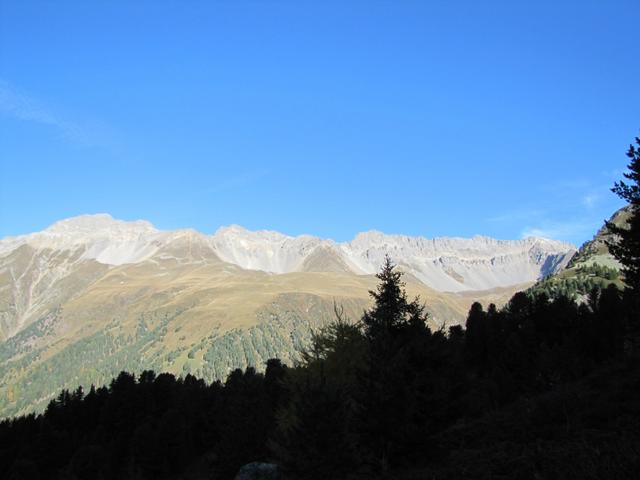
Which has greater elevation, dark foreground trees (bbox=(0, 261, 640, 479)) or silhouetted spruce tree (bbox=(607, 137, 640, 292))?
silhouetted spruce tree (bbox=(607, 137, 640, 292))

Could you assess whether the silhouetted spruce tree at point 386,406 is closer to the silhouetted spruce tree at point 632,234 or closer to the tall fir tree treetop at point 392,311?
the tall fir tree treetop at point 392,311

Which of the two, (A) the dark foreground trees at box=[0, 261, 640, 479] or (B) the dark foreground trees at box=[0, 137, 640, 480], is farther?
(A) the dark foreground trees at box=[0, 261, 640, 479]

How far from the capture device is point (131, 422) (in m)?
94.9

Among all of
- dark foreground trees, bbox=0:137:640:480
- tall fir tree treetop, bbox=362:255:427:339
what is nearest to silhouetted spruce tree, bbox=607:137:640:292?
dark foreground trees, bbox=0:137:640:480

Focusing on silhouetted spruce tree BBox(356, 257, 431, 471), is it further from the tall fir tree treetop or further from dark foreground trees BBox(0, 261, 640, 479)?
the tall fir tree treetop

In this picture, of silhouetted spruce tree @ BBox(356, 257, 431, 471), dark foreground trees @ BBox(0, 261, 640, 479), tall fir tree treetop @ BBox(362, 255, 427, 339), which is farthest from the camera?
tall fir tree treetop @ BBox(362, 255, 427, 339)

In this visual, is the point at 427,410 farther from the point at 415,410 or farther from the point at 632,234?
the point at 632,234

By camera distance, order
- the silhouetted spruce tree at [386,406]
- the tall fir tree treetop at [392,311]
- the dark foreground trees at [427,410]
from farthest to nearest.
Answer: the tall fir tree treetop at [392,311]
the silhouetted spruce tree at [386,406]
the dark foreground trees at [427,410]

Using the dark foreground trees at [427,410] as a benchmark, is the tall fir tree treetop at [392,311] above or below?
above

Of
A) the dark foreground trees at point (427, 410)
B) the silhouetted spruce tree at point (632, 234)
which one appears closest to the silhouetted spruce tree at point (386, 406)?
the dark foreground trees at point (427, 410)

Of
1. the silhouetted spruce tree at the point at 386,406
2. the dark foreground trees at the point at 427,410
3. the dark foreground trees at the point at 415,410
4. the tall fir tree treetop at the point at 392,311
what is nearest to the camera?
the dark foreground trees at the point at 427,410

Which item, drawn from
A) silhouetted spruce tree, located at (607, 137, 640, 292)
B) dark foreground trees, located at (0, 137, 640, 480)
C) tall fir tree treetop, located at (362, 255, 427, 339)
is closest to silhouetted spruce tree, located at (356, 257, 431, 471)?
dark foreground trees, located at (0, 137, 640, 480)

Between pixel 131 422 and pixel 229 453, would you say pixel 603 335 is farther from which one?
pixel 131 422

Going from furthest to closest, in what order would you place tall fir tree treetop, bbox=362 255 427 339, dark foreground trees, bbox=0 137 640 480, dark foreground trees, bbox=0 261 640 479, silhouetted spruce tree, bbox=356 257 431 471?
1. tall fir tree treetop, bbox=362 255 427 339
2. silhouetted spruce tree, bbox=356 257 431 471
3. dark foreground trees, bbox=0 261 640 479
4. dark foreground trees, bbox=0 137 640 480
